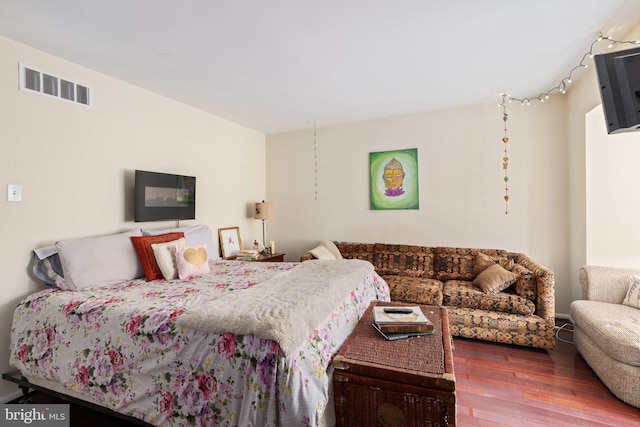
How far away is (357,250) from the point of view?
412 cm

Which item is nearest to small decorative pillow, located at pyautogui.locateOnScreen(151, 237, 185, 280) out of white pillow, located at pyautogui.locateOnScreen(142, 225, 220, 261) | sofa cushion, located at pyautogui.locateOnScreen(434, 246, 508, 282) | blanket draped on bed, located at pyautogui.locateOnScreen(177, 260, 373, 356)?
white pillow, located at pyautogui.locateOnScreen(142, 225, 220, 261)

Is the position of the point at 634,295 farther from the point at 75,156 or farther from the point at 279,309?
the point at 75,156

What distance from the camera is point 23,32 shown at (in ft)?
6.80

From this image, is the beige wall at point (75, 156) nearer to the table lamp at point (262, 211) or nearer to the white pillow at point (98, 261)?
the white pillow at point (98, 261)

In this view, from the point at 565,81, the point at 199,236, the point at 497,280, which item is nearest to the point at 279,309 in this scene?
the point at 199,236

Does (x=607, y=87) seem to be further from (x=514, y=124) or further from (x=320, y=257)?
(x=320, y=257)

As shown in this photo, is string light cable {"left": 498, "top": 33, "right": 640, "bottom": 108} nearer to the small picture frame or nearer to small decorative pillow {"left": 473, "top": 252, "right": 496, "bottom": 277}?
small decorative pillow {"left": 473, "top": 252, "right": 496, "bottom": 277}

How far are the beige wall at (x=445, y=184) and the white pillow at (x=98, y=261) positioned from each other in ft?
8.56

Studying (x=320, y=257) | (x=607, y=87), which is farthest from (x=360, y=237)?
(x=607, y=87)

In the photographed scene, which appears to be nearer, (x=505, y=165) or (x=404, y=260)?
(x=505, y=165)

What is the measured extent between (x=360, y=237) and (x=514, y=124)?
2.38 m

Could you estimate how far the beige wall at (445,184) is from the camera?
3.51 metres

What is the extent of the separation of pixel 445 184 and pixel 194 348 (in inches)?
138

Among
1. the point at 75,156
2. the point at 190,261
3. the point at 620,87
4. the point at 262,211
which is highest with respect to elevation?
Result: the point at 620,87
